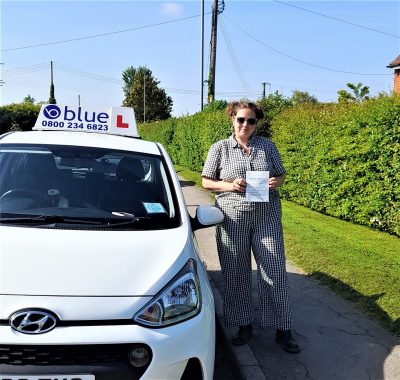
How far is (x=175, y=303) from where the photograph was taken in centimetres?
257

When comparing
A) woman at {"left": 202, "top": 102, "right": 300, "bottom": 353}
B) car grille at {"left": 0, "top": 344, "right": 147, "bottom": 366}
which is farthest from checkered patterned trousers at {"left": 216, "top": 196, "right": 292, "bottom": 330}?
car grille at {"left": 0, "top": 344, "right": 147, "bottom": 366}

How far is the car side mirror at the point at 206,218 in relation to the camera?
3.49 m

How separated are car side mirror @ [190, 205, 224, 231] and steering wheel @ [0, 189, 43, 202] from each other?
3.55ft

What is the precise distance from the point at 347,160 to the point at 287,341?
236 inches

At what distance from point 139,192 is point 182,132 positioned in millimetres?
21853

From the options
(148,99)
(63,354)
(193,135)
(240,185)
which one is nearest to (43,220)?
(63,354)

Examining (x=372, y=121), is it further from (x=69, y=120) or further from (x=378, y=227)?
(x=69, y=120)

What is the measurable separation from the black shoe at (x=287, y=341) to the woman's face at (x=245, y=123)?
61.8 inches

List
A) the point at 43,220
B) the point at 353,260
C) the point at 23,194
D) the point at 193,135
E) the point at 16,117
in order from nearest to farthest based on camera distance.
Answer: the point at 43,220
the point at 23,194
the point at 353,260
the point at 193,135
the point at 16,117

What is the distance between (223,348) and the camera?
13.7ft

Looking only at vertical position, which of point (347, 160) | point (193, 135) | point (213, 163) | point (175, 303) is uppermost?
point (213, 163)

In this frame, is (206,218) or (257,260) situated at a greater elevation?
(206,218)

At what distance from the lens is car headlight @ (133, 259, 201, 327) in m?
2.46

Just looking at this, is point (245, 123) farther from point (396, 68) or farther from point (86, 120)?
point (396, 68)
